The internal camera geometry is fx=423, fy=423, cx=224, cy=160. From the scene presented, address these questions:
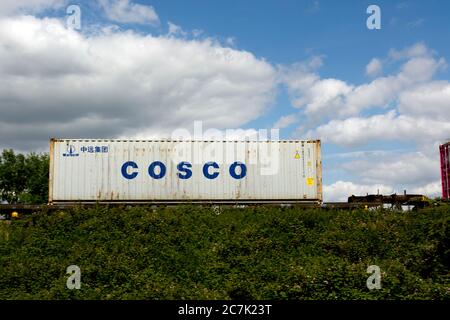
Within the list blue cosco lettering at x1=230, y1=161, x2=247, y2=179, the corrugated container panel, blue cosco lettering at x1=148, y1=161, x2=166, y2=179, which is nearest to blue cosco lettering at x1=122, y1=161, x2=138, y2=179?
blue cosco lettering at x1=148, y1=161, x2=166, y2=179

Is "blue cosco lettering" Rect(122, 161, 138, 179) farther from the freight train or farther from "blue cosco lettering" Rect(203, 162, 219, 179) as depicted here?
"blue cosco lettering" Rect(203, 162, 219, 179)

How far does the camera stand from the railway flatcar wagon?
78.9 feet

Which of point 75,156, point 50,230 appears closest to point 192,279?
point 50,230

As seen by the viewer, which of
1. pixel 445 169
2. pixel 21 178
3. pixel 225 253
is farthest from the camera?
pixel 21 178

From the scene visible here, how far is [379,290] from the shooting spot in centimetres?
1279

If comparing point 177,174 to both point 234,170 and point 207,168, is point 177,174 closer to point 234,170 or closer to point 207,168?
point 207,168

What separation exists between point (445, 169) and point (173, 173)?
18623 mm

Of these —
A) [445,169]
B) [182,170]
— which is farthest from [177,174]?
[445,169]

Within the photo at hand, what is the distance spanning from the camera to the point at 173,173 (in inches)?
952

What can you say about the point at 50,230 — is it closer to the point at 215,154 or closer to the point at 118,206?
the point at 118,206

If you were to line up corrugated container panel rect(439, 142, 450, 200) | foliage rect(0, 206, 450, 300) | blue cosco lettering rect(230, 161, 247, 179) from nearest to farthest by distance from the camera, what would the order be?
foliage rect(0, 206, 450, 300) < blue cosco lettering rect(230, 161, 247, 179) < corrugated container panel rect(439, 142, 450, 200)

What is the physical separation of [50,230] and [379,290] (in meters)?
15.1

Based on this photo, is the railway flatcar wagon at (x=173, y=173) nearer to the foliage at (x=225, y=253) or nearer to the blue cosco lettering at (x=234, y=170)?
the blue cosco lettering at (x=234, y=170)
